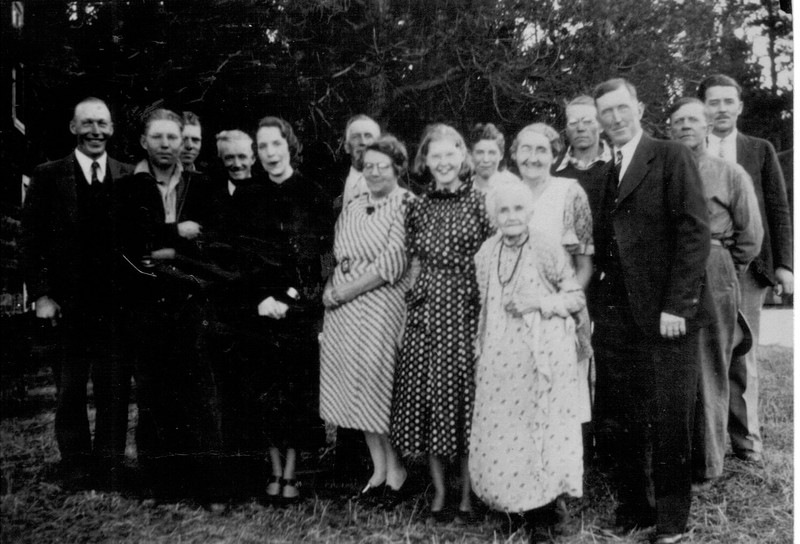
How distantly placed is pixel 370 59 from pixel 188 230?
4.34ft

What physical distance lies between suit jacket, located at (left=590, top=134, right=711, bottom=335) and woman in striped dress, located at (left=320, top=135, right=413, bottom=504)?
1041 millimetres

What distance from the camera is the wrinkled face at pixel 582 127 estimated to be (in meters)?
3.36

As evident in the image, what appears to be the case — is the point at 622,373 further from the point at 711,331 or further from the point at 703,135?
the point at 703,135

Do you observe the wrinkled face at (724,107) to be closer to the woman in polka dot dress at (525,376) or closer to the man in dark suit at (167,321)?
the woman in polka dot dress at (525,376)

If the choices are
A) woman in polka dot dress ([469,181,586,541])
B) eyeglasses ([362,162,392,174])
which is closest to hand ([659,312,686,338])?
woman in polka dot dress ([469,181,586,541])

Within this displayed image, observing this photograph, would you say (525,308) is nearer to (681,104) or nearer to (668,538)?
(668,538)

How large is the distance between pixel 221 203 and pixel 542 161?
164 centimetres

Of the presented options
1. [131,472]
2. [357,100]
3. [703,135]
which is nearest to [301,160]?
[357,100]

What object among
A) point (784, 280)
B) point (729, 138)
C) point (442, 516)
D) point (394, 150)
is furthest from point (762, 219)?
point (442, 516)

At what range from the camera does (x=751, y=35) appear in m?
3.51

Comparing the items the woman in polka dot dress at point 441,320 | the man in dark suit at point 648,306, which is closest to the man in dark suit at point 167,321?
the woman in polka dot dress at point 441,320

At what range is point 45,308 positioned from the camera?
3.38 m

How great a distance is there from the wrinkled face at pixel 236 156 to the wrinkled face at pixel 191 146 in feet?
0.43

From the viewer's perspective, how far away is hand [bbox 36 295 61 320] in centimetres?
338
